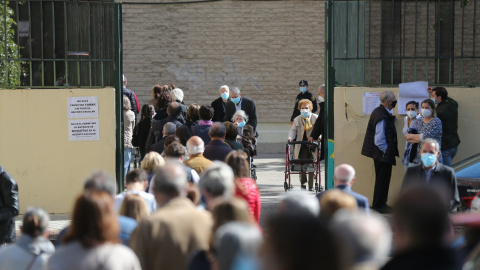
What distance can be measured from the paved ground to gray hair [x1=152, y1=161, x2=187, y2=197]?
3380mm

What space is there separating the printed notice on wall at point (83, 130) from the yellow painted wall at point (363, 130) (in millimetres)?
3464

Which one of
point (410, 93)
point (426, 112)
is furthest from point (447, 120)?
point (426, 112)

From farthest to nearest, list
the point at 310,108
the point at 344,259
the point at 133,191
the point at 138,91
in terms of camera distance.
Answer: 1. the point at 138,91
2. the point at 310,108
3. the point at 133,191
4. the point at 344,259

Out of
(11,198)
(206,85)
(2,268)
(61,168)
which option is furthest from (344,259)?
(206,85)

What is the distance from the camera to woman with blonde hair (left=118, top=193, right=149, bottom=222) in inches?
232

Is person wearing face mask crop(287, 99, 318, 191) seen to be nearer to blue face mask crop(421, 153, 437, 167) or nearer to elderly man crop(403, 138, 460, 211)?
elderly man crop(403, 138, 460, 211)

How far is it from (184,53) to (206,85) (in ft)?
3.12

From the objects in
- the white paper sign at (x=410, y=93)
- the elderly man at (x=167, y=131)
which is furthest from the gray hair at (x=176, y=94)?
the white paper sign at (x=410, y=93)

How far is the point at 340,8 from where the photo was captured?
12.1m

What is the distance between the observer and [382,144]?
11656mm

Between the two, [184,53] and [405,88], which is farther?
[184,53]

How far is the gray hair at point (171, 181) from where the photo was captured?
5500 mm

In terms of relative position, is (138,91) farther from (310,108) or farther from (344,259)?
(344,259)

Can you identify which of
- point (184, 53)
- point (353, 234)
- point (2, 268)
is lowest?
point (2, 268)
